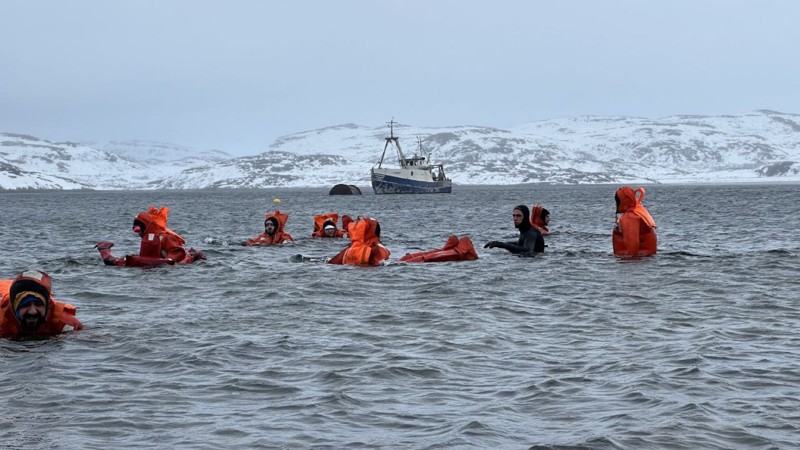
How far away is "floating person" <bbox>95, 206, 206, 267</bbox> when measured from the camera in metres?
22.7

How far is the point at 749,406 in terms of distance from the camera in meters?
9.79

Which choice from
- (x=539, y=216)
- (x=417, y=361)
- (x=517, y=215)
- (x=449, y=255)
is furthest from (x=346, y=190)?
(x=417, y=361)

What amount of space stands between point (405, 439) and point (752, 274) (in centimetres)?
1469

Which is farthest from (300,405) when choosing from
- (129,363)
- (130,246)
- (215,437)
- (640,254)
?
(130,246)

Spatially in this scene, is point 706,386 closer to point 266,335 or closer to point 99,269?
point 266,335

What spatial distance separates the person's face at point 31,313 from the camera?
13352mm

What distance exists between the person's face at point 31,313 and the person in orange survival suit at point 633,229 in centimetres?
1445

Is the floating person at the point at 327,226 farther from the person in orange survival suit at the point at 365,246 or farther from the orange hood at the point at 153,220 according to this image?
the orange hood at the point at 153,220

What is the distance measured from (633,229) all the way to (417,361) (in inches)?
543

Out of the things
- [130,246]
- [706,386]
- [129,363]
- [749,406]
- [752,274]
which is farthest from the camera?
[130,246]

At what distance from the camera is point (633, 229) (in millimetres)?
24625

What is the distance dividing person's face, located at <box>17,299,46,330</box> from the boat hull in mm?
120806

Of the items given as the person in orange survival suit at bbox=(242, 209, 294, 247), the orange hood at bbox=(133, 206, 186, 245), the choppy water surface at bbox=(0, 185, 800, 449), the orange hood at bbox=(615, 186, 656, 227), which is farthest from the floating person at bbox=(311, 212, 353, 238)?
the orange hood at bbox=(615, 186, 656, 227)

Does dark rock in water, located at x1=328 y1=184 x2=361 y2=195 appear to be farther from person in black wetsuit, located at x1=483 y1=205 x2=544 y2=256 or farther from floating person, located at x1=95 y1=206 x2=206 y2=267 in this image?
floating person, located at x1=95 y1=206 x2=206 y2=267
